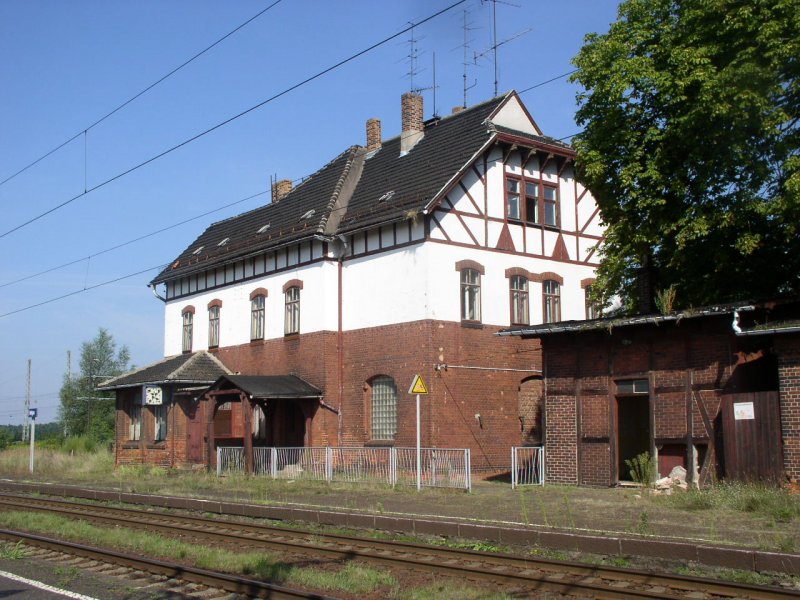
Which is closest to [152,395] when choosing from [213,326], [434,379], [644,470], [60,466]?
[213,326]

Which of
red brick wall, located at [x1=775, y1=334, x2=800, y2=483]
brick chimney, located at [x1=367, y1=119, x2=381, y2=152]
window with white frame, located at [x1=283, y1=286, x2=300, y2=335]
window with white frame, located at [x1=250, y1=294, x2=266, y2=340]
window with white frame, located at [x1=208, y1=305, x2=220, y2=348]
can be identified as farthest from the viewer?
window with white frame, located at [x1=208, y1=305, x2=220, y2=348]

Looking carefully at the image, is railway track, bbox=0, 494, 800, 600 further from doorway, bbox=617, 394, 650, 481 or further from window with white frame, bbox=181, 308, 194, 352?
window with white frame, bbox=181, 308, 194, 352

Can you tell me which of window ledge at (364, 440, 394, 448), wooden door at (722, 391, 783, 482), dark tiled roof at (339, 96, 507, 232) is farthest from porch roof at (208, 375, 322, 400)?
wooden door at (722, 391, 783, 482)

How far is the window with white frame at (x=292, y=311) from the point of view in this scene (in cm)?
3075

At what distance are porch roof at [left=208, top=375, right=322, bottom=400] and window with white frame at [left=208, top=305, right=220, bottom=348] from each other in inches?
251

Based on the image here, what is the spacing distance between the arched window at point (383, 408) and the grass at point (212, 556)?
38.3 ft

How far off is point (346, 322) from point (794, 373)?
1568cm

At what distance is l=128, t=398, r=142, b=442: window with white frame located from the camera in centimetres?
3624

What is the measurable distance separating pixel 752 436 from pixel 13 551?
516 inches

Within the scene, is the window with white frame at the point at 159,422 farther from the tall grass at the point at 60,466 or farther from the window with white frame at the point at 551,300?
the window with white frame at the point at 551,300

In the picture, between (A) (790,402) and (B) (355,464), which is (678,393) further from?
(B) (355,464)

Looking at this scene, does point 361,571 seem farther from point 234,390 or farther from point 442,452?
point 234,390

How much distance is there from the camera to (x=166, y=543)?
13828 millimetres

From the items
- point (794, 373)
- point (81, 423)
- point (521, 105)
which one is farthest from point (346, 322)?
point (81, 423)
